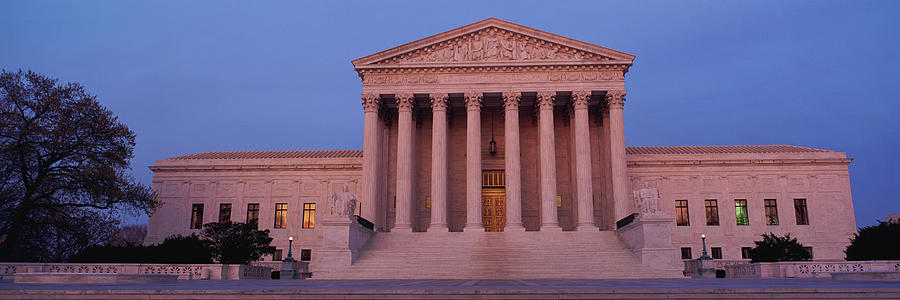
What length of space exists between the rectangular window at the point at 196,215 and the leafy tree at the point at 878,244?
39.8m

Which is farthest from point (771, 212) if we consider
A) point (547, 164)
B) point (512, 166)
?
point (512, 166)

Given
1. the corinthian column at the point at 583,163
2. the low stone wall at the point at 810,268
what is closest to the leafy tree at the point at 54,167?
the corinthian column at the point at 583,163

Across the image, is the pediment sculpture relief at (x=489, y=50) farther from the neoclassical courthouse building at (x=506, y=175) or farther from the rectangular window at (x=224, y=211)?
the rectangular window at (x=224, y=211)

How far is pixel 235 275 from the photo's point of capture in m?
24.6

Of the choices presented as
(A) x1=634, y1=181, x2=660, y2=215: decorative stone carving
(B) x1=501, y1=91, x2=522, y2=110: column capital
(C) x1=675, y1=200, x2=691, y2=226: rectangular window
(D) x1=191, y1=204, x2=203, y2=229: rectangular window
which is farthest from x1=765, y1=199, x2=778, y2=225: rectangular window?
(D) x1=191, y1=204, x2=203, y2=229: rectangular window

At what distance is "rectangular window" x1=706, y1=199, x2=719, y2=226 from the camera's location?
41562 millimetres

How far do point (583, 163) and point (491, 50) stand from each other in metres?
8.95

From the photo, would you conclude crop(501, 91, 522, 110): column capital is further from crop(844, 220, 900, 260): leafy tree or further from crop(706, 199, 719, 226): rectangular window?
crop(844, 220, 900, 260): leafy tree

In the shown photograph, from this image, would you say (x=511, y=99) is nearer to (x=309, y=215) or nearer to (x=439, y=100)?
(x=439, y=100)

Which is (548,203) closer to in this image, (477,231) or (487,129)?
(477,231)

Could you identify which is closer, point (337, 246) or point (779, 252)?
point (337, 246)

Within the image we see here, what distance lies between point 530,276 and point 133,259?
1696 cm

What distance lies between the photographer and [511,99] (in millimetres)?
36844

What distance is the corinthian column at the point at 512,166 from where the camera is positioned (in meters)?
34.9
